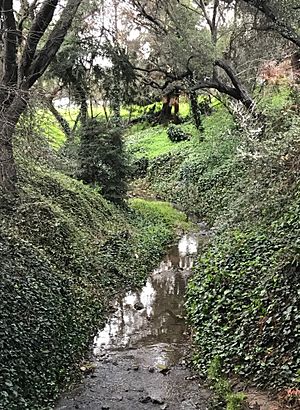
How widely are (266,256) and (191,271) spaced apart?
424 centimetres

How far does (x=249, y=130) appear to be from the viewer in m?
12.5

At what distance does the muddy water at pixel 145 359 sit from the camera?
710cm

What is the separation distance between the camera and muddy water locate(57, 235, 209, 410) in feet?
23.3

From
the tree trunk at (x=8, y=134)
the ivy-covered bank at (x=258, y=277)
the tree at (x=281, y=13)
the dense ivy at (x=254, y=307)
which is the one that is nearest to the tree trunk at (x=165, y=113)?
the tree at (x=281, y=13)

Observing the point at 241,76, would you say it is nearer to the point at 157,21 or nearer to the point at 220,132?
the point at 220,132

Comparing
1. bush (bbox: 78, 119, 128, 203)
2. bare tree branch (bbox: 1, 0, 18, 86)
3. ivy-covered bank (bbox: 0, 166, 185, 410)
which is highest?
bare tree branch (bbox: 1, 0, 18, 86)

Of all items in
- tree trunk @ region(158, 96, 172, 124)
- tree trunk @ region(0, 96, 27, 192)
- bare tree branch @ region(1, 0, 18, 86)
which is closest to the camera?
tree trunk @ region(0, 96, 27, 192)

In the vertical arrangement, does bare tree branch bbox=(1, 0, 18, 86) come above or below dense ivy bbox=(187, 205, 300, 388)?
above

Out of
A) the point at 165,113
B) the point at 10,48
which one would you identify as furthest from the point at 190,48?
the point at 165,113

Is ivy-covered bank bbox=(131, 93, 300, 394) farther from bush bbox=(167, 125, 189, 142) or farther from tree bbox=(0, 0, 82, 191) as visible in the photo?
bush bbox=(167, 125, 189, 142)

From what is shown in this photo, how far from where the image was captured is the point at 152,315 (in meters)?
10.4

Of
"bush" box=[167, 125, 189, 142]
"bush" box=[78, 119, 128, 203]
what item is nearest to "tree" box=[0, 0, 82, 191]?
"bush" box=[78, 119, 128, 203]

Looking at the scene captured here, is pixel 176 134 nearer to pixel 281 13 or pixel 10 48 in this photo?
pixel 281 13

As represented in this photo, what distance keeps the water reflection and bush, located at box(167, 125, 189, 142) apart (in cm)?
1511
